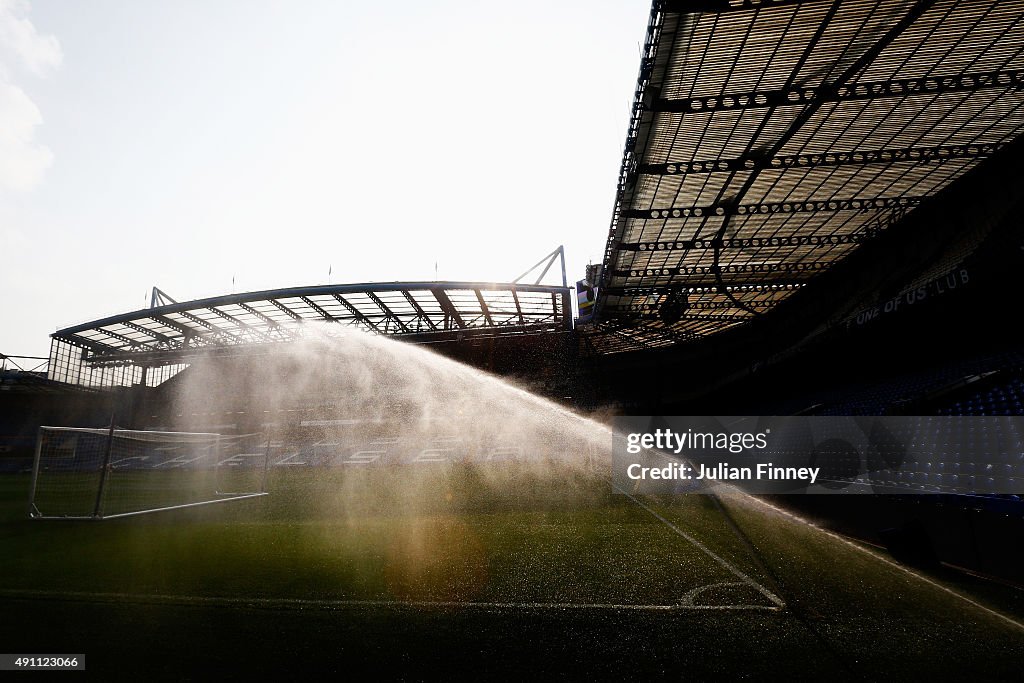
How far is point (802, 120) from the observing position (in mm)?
12414

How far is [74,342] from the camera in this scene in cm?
3594

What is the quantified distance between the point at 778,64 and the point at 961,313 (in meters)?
9.87

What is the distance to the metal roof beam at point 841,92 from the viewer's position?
11.0 m

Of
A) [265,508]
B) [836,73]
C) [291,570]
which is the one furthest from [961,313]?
[265,508]

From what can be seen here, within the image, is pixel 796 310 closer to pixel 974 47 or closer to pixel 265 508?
pixel 974 47

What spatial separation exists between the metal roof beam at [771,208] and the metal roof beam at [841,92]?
4956 millimetres

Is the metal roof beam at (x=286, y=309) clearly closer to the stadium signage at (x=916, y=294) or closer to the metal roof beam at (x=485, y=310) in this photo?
the metal roof beam at (x=485, y=310)

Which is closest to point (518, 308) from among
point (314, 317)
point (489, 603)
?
point (314, 317)

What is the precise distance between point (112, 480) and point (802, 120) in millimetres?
24039

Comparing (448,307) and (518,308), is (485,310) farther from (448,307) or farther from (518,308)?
(448,307)

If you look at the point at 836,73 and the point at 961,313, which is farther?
the point at 961,313

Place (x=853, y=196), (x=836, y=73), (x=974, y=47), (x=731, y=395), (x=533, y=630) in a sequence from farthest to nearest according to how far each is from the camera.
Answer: (x=731, y=395), (x=853, y=196), (x=836, y=73), (x=974, y=47), (x=533, y=630)

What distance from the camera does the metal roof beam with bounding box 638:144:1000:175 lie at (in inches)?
549

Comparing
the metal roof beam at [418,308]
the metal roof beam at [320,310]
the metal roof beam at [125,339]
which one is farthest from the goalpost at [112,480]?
the metal roof beam at [125,339]
